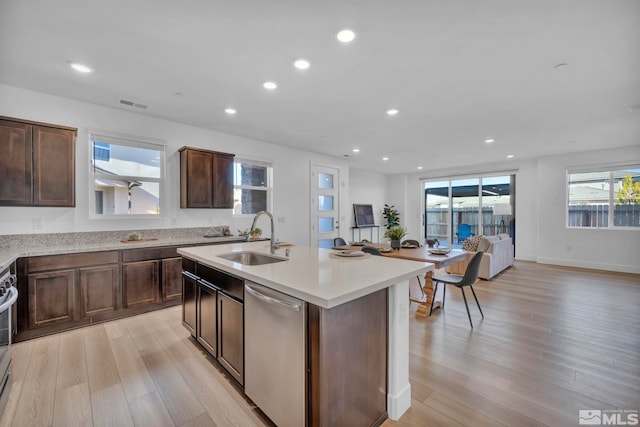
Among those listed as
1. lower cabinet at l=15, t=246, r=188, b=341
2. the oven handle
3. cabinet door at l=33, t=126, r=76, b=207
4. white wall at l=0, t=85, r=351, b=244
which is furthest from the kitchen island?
white wall at l=0, t=85, r=351, b=244

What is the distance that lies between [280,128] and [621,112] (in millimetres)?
4790

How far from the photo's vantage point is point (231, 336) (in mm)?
1941

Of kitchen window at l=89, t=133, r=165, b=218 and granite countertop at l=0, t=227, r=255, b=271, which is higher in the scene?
kitchen window at l=89, t=133, r=165, b=218

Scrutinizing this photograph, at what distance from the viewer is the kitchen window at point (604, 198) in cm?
561

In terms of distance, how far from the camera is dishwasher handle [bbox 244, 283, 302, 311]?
1.36 m

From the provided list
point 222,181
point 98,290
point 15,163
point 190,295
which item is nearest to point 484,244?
point 222,181

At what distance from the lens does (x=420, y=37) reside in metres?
2.08

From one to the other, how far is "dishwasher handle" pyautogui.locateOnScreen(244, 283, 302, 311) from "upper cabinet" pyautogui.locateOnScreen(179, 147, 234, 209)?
277cm

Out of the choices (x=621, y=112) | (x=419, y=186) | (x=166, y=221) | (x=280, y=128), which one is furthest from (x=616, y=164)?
(x=166, y=221)

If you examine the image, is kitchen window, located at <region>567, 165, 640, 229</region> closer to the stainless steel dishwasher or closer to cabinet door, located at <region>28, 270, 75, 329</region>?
the stainless steel dishwasher

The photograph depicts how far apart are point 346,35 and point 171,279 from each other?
135 inches

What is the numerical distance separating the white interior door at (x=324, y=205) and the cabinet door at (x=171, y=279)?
120 inches

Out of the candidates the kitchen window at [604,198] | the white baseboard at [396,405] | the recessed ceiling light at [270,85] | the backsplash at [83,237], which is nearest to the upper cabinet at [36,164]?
the backsplash at [83,237]

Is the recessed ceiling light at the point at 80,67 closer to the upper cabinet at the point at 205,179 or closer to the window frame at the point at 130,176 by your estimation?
the window frame at the point at 130,176
